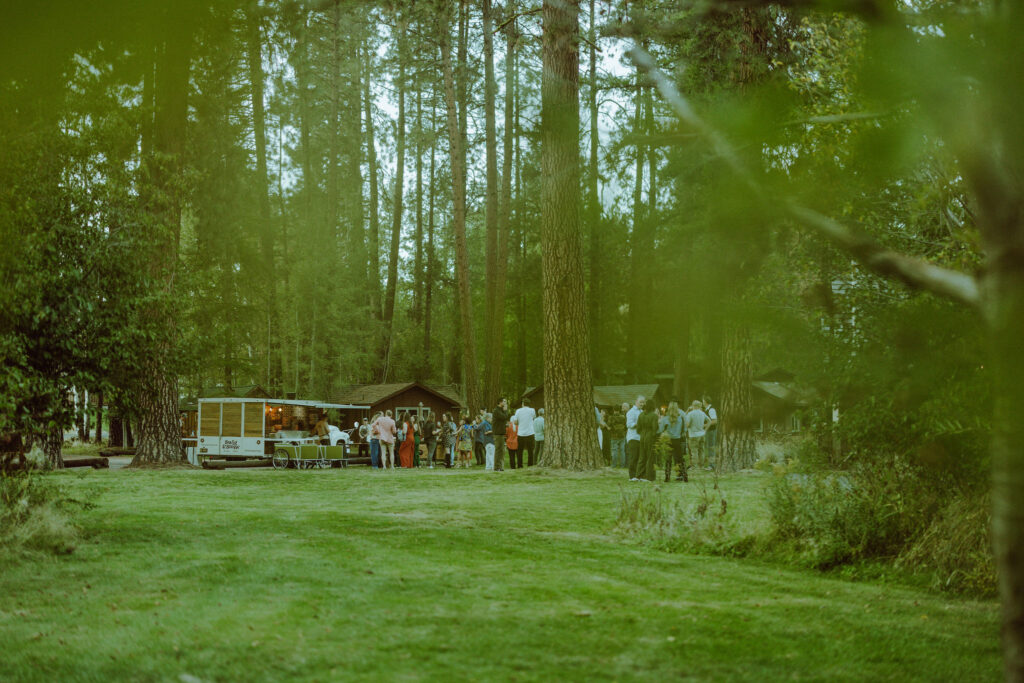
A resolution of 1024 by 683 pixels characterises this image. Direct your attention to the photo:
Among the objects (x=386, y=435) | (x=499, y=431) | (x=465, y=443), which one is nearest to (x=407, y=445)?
(x=465, y=443)

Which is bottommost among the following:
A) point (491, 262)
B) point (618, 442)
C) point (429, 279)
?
point (618, 442)

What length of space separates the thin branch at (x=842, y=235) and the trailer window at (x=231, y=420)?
27153 mm

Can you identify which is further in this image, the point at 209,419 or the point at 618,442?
the point at 209,419

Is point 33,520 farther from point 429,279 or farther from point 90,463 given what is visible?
point 429,279

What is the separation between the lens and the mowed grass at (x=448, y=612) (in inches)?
205

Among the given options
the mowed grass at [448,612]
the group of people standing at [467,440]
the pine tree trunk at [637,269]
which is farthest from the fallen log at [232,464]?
the pine tree trunk at [637,269]

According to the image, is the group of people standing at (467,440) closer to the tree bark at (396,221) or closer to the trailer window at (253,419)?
the trailer window at (253,419)

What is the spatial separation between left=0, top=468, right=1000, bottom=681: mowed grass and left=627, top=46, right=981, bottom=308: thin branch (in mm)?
2825

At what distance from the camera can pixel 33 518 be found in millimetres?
9664

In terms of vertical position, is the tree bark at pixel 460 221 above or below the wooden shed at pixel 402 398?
above

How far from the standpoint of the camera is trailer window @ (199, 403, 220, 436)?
95.7 ft

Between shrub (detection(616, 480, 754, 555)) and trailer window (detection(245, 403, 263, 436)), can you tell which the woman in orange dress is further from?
shrub (detection(616, 480, 754, 555))

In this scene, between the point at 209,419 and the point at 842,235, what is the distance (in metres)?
28.4

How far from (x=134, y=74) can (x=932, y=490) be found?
748 centimetres
